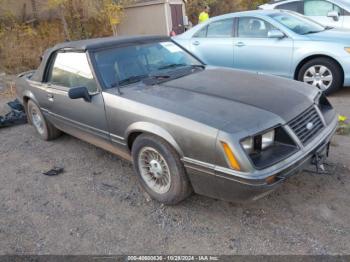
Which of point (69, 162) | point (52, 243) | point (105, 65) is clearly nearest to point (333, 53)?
point (105, 65)

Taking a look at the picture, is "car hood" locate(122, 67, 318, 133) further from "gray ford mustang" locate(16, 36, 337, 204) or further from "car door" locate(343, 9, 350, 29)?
"car door" locate(343, 9, 350, 29)

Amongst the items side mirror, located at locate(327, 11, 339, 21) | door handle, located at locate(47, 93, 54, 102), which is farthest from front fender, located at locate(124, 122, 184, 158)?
side mirror, located at locate(327, 11, 339, 21)

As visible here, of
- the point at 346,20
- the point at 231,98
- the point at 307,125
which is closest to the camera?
the point at 307,125

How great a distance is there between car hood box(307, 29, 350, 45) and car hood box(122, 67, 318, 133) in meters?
2.82

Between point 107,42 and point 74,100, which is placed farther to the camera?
point 74,100

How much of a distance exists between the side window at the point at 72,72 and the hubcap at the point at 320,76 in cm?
406

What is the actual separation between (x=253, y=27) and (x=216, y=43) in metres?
0.80

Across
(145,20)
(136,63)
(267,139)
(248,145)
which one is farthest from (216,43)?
(145,20)

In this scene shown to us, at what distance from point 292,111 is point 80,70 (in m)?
2.37

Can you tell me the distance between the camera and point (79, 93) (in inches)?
137

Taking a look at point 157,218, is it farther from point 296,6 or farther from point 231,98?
point 296,6

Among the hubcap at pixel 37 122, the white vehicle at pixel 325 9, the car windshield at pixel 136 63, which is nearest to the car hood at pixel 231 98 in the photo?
the car windshield at pixel 136 63

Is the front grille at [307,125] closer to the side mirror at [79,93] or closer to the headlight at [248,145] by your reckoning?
the headlight at [248,145]

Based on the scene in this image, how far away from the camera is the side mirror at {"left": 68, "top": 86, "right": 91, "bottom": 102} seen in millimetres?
3426
